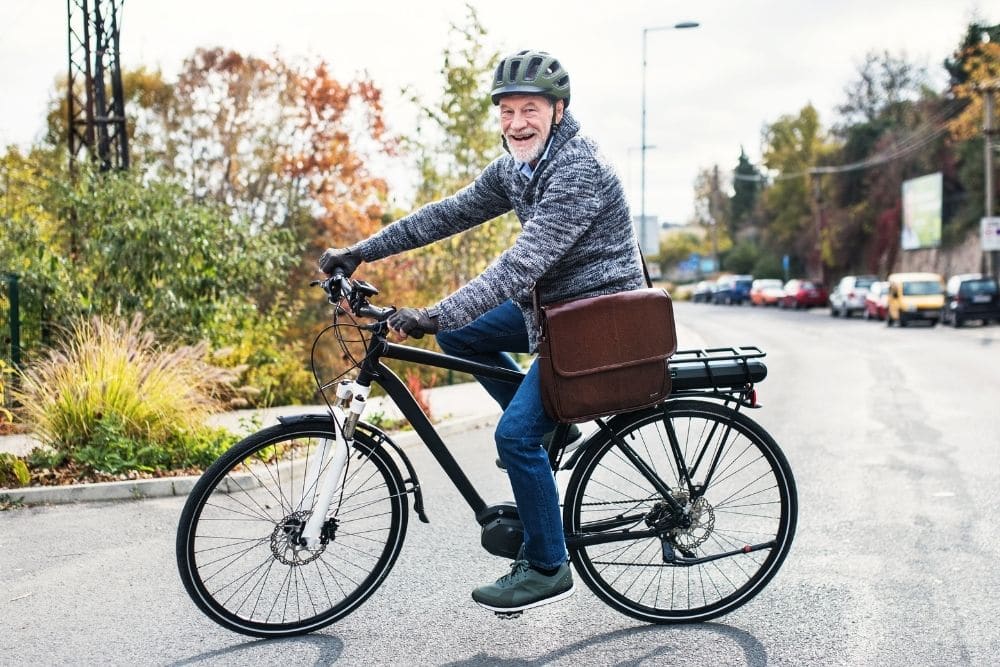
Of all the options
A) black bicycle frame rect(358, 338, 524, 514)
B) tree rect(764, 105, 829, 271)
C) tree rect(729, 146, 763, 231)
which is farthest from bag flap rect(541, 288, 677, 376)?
tree rect(729, 146, 763, 231)

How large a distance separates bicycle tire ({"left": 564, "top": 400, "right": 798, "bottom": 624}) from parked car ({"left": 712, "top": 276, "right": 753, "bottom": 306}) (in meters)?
65.1

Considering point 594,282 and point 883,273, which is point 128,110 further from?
point 883,273

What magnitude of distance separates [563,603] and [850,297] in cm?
4101

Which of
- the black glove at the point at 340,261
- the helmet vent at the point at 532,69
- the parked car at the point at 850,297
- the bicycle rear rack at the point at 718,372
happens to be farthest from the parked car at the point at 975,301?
the helmet vent at the point at 532,69

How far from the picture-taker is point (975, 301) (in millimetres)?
32000

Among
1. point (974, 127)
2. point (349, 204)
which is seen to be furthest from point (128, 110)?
point (974, 127)

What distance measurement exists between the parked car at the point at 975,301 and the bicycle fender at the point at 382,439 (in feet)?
101

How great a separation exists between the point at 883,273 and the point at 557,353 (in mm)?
57593

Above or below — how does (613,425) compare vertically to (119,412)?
above

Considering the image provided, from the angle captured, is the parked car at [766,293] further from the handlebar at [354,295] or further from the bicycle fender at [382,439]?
the handlebar at [354,295]

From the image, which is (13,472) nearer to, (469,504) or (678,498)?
(469,504)

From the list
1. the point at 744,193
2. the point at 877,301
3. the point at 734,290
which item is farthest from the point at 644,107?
the point at 744,193

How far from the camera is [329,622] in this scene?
4.16m

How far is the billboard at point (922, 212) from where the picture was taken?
164 ft
